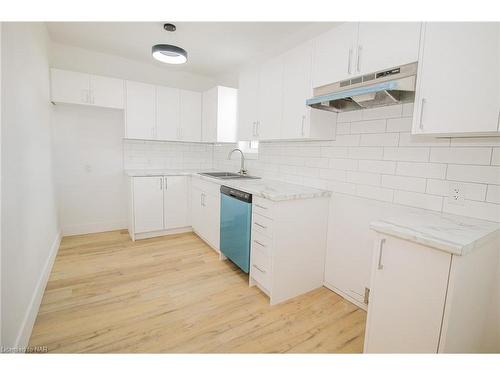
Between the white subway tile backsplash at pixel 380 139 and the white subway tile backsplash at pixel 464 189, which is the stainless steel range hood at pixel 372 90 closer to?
the white subway tile backsplash at pixel 380 139

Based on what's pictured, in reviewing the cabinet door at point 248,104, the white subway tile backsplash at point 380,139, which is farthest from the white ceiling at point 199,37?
the white subway tile backsplash at point 380,139

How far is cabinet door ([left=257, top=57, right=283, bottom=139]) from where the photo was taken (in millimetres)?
2443

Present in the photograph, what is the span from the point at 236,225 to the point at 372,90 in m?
1.65

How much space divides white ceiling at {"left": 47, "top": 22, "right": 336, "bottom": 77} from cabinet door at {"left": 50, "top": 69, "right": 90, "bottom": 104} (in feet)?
1.46

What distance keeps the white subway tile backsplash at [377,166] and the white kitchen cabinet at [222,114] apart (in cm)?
208

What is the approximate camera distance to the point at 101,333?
168cm

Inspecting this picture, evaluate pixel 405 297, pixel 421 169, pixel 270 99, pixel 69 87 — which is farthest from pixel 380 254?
pixel 69 87

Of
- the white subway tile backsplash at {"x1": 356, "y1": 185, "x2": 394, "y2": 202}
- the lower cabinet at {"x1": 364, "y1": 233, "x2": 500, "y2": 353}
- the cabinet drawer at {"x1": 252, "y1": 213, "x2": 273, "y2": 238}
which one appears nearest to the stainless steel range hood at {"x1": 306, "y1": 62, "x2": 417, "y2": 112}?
the white subway tile backsplash at {"x1": 356, "y1": 185, "x2": 394, "y2": 202}

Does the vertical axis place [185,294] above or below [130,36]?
below

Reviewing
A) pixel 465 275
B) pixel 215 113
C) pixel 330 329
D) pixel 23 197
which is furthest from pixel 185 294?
pixel 215 113

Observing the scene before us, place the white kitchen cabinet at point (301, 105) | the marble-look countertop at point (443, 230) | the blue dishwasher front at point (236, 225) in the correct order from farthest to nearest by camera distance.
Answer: the blue dishwasher front at point (236, 225) < the white kitchen cabinet at point (301, 105) < the marble-look countertop at point (443, 230)

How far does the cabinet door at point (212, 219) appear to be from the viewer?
2937 millimetres
